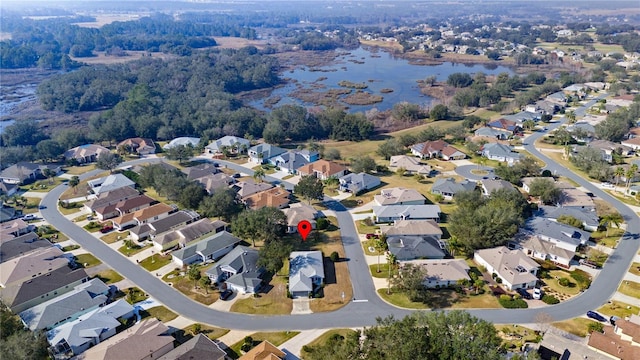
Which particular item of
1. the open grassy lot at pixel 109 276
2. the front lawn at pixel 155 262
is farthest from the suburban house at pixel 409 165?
the open grassy lot at pixel 109 276

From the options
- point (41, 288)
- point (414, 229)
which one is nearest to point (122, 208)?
point (41, 288)

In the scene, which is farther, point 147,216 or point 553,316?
point 147,216

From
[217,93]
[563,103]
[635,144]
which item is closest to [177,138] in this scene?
[217,93]

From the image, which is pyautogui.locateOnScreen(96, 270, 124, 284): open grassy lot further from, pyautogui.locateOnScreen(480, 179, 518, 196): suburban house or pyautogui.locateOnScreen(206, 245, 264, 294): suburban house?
pyautogui.locateOnScreen(480, 179, 518, 196): suburban house

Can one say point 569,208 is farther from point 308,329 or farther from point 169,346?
point 169,346

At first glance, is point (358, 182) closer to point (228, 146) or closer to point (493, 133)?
point (228, 146)

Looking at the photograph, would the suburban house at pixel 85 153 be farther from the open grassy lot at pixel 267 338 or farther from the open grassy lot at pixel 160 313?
the open grassy lot at pixel 267 338

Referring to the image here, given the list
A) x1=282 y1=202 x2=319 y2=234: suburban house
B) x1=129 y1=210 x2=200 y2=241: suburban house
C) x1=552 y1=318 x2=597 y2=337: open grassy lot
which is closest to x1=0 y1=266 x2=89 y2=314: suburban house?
x1=129 y1=210 x2=200 y2=241: suburban house
